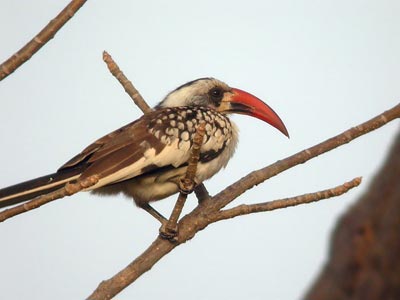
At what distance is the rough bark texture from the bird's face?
15.3 feet

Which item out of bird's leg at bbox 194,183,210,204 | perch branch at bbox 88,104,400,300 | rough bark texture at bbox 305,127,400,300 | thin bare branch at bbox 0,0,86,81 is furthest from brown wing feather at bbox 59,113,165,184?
rough bark texture at bbox 305,127,400,300

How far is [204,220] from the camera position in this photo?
3.29 meters

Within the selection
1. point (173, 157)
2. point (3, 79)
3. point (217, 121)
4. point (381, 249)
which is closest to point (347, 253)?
point (381, 249)

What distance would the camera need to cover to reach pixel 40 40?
2.17 m

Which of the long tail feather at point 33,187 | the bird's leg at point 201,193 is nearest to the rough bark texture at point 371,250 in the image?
the long tail feather at point 33,187

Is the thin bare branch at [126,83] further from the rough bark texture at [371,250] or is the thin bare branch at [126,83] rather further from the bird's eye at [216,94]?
the rough bark texture at [371,250]

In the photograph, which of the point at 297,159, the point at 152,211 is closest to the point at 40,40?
the point at 297,159

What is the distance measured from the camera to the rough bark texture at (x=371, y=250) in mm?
620

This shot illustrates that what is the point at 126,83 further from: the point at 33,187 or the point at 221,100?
the point at 221,100

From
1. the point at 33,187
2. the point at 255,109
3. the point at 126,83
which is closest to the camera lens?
the point at 33,187

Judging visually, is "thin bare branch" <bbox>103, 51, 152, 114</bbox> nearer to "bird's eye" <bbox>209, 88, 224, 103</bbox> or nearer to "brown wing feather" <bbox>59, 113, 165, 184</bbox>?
"brown wing feather" <bbox>59, 113, 165, 184</bbox>

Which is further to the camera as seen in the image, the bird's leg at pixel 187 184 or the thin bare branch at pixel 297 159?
the thin bare branch at pixel 297 159

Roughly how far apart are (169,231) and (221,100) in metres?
2.41

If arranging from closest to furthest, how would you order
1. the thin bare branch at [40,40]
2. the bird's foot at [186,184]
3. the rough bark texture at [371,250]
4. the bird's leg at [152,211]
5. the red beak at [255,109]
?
the rough bark texture at [371,250] → the thin bare branch at [40,40] → the bird's foot at [186,184] → the bird's leg at [152,211] → the red beak at [255,109]
